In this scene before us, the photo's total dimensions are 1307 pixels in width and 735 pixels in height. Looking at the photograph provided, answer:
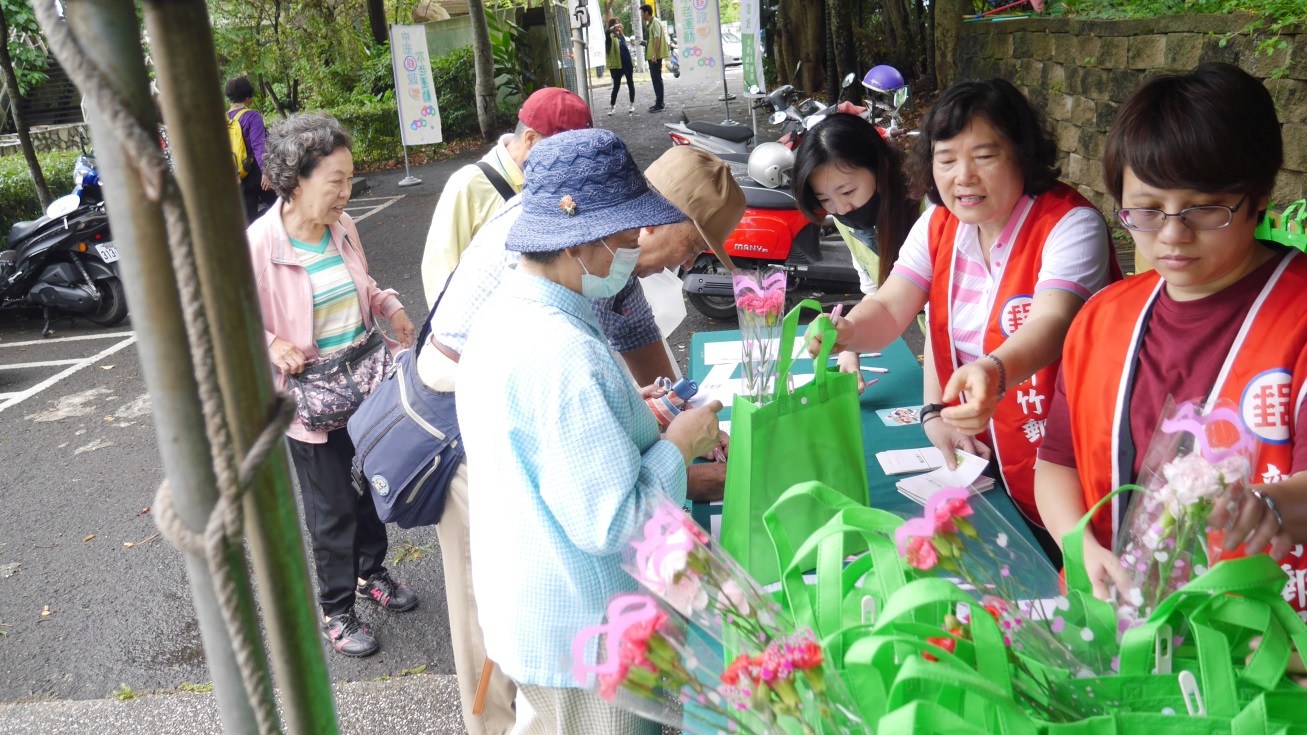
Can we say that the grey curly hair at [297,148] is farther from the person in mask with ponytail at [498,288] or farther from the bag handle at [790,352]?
the bag handle at [790,352]

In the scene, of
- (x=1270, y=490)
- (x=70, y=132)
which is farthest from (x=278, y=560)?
(x=70, y=132)

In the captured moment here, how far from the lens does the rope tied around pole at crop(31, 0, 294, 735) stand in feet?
2.18

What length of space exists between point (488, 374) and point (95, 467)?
4608 millimetres

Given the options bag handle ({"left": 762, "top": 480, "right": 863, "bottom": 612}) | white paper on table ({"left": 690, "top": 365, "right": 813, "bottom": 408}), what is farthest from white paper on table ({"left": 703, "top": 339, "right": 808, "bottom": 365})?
bag handle ({"left": 762, "top": 480, "right": 863, "bottom": 612})

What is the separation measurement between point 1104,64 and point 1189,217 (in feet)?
20.6

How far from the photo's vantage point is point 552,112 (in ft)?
10.4

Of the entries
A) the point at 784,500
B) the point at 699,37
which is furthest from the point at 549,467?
the point at 699,37

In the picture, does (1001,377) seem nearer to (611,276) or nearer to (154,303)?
(611,276)

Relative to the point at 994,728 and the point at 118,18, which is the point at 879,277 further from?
the point at 118,18

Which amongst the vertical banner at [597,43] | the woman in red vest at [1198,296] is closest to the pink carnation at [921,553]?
the woman in red vest at [1198,296]

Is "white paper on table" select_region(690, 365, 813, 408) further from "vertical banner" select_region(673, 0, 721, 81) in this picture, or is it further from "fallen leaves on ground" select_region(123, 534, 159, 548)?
"vertical banner" select_region(673, 0, 721, 81)

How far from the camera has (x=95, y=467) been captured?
17.0 ft

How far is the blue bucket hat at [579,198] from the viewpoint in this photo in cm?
164

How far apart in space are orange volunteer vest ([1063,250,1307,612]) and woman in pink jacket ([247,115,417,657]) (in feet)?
7.06
